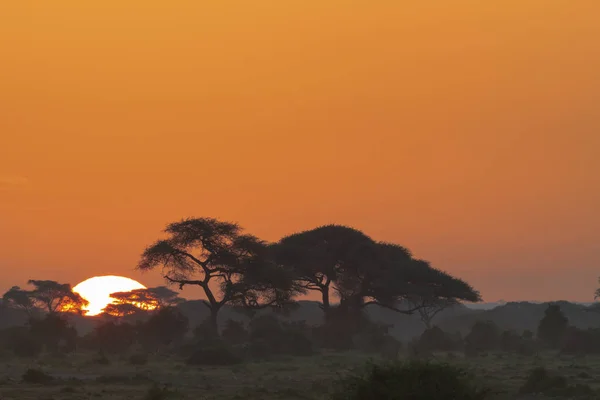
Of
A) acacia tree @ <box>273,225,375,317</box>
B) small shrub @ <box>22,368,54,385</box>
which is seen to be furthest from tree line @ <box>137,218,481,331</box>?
small shrub @ <box>22,368,54,385</box>

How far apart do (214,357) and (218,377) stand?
39.7 feet

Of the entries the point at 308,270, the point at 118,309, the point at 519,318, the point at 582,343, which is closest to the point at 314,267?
the point at 308,270

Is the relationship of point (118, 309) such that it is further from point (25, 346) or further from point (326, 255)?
point (25, 346)

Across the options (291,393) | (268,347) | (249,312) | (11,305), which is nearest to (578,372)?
(291,393)

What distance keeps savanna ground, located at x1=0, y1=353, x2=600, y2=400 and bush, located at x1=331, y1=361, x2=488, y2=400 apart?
17.4 ft

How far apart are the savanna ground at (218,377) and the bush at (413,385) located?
17.4ft

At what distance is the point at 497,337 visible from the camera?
8412cm

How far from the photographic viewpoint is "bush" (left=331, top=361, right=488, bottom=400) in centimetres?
2233

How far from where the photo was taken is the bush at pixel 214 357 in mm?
58938

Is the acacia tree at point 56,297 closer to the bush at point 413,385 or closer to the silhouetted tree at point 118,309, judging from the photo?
the silhouetted tree at point 118,309

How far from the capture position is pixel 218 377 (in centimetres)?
4759

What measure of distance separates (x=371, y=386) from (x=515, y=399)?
16.5m

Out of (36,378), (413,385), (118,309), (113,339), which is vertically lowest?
(413,385)

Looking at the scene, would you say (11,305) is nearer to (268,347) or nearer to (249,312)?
(249,312)
